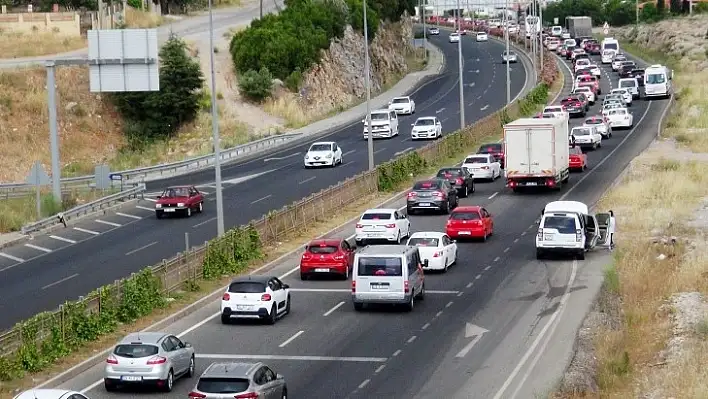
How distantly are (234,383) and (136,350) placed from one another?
179 inches

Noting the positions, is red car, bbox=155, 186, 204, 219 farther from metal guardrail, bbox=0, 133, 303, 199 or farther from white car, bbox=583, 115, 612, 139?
white car, bbox=583, 115, 612, 139

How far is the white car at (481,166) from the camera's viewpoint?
65750 mm

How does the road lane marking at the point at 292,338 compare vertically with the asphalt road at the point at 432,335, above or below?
below

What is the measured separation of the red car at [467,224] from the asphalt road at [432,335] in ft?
1.55

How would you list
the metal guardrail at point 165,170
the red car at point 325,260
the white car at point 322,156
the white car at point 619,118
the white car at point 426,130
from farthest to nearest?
1. the white car at point 619,118
2. the white car at point 426,130
3. the white car at point 322,156
4. the metal guardrail at point 165,170
5. the red car at point 325,260

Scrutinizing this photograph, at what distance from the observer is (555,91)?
365 feet

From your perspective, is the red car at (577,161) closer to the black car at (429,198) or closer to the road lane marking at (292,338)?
the black car at (429,198)

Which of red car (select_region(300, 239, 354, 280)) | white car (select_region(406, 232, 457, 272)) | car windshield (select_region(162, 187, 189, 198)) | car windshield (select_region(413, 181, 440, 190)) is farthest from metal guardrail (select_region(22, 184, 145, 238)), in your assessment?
white car (select_region(406, 232, 457, 272))

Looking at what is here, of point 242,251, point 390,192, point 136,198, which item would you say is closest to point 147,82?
point 136,198

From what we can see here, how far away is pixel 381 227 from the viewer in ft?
159

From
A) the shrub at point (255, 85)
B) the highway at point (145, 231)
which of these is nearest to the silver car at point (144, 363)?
the highway at point (145, 231)

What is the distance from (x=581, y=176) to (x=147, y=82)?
21.9m

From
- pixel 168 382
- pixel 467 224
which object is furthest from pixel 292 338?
pixel 467 224

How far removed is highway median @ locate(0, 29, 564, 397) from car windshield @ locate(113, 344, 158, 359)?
2.32m
